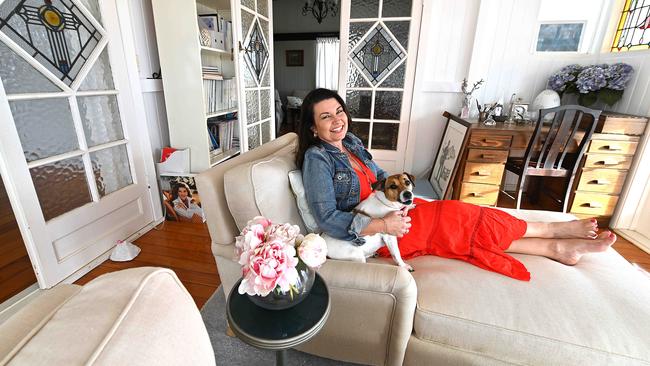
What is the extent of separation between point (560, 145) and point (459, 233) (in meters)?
1.55

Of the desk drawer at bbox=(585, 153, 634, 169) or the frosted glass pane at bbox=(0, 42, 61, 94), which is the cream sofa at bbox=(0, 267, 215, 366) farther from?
the desk drawer at bbox=(585, 153, 634, 169)

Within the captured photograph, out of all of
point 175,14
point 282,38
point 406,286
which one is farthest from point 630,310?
point 282,38

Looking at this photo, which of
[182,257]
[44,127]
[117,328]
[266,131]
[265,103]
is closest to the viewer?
[117,328]

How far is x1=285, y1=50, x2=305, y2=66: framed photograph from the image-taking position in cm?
702

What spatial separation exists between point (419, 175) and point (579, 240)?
1.89 m

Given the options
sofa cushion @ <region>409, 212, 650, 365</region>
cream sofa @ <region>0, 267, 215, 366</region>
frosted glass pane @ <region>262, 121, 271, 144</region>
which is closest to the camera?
cream sofa @ <region>0, 267, 215, 366</region>

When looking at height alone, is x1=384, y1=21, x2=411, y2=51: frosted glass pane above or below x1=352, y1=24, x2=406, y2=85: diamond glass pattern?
above

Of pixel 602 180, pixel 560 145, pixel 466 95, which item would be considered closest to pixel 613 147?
pixel 602 180

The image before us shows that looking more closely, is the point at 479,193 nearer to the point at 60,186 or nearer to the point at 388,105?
the point at 388,105

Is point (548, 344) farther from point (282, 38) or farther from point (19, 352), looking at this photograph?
point (282, 38)

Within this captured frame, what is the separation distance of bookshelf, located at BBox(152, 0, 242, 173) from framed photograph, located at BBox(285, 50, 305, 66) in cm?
454

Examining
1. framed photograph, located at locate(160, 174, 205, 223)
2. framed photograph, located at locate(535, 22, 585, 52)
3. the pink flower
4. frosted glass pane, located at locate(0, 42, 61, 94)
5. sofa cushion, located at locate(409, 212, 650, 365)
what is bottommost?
framed photograph, located at locate(160, 174, 205, 223)

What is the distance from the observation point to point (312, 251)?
794mm

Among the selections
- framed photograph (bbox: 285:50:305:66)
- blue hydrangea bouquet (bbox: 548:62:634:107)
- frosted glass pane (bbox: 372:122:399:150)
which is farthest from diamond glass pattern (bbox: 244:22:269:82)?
framed photograph (bbox: 285:50:305:66)
